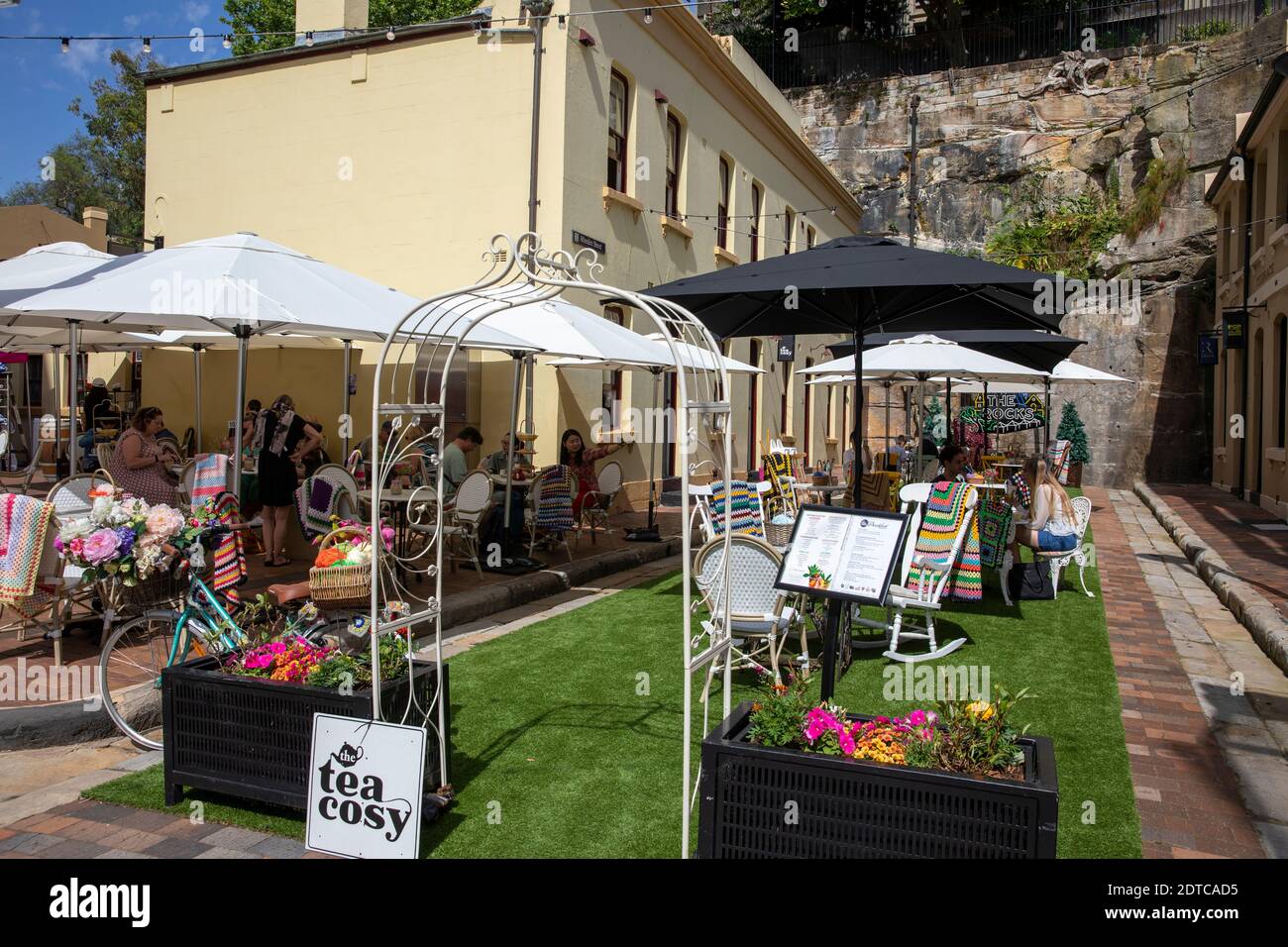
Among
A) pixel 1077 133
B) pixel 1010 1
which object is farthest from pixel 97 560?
pixel 1010 1

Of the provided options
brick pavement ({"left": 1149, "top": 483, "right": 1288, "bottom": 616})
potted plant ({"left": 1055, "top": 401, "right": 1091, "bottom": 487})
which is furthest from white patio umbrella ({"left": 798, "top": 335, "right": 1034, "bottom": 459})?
potted plant ({"left": 1055, "top": 401, "right": 1091, "bottom": 487})

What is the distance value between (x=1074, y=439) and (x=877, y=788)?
25525 millimetres

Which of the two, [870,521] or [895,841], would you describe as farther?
[870,521]

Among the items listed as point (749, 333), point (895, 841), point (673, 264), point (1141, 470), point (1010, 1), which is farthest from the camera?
point (1010, 1)

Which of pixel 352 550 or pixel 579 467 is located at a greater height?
pixel 579 467

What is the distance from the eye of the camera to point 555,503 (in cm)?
1007

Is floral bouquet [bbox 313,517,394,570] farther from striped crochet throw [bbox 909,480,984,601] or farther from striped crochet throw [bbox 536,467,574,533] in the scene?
striped crochet throw [bbox 536,467,574,533]

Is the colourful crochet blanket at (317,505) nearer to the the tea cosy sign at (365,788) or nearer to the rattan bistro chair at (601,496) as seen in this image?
the rattan bistro chair at (601,496)

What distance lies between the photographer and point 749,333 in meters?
7.70

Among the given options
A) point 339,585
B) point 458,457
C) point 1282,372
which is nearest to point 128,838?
point 339,585

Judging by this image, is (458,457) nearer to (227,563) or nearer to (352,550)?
(227,563)

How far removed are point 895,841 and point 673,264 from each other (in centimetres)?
1503

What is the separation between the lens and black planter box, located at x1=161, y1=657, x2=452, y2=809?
12.7ft

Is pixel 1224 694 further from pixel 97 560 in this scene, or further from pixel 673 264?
pixel 673 264
